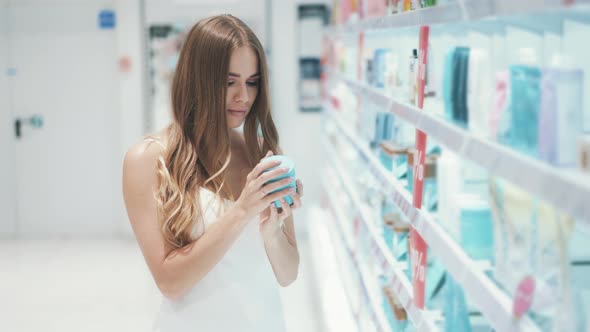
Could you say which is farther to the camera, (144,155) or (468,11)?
(144,155)

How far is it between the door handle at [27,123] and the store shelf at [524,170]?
606 cm

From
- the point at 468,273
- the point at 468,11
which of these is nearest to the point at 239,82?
the point at 468,11

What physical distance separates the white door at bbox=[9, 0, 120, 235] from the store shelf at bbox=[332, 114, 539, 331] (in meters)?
5.41

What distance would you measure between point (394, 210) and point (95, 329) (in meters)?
2.61

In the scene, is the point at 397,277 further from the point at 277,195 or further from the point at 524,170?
the point at 524,170

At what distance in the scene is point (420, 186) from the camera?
189 centimetres

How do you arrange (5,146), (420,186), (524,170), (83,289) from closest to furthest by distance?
(524,170) < (420,186) < (83,289) < (5,146)

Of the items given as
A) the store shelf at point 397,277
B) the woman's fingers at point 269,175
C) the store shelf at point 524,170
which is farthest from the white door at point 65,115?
the store shelf at point 524,170

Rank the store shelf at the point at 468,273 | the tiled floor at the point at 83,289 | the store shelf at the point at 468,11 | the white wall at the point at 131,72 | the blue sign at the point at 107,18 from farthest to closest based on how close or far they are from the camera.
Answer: the blue sign at the point at 107,18, the white wall at the point at 131,72, the tiled floor at the point at 83,289, the store shelf at the point at 468,273, the store shelf at the point at 468,11

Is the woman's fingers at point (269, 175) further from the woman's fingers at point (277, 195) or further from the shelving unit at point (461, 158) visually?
the shelving unit at point (461, 158)

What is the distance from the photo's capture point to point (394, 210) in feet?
9.00

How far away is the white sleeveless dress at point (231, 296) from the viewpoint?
1873 millimetres

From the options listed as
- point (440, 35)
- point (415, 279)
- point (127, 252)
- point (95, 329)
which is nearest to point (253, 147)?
point (415, 279)

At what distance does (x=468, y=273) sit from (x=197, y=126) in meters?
0.86
